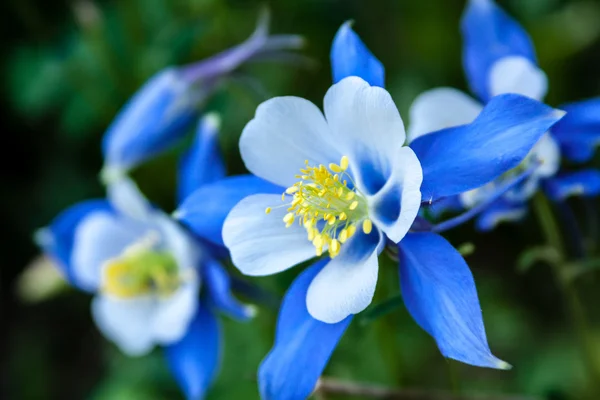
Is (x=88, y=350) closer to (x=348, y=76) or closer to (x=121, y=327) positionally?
(x=121, y=327)

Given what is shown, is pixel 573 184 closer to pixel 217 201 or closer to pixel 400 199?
pixel 400 199

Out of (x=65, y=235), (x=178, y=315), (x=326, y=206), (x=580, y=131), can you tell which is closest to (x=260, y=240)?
(x=326, y=206)

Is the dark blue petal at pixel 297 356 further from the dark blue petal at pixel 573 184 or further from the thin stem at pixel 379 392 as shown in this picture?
the dark blue petal at pixel 573 184

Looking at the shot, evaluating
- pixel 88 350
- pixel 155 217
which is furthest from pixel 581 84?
pixel 88 350

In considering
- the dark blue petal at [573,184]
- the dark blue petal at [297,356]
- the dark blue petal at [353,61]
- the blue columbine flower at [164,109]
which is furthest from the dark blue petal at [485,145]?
the blue columbine flower at [164,109]

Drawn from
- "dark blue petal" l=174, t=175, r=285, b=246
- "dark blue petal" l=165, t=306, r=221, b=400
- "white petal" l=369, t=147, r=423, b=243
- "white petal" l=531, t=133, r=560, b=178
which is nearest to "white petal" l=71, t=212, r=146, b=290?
"dark blue petal" l=165, t=306, r=221, b=400
